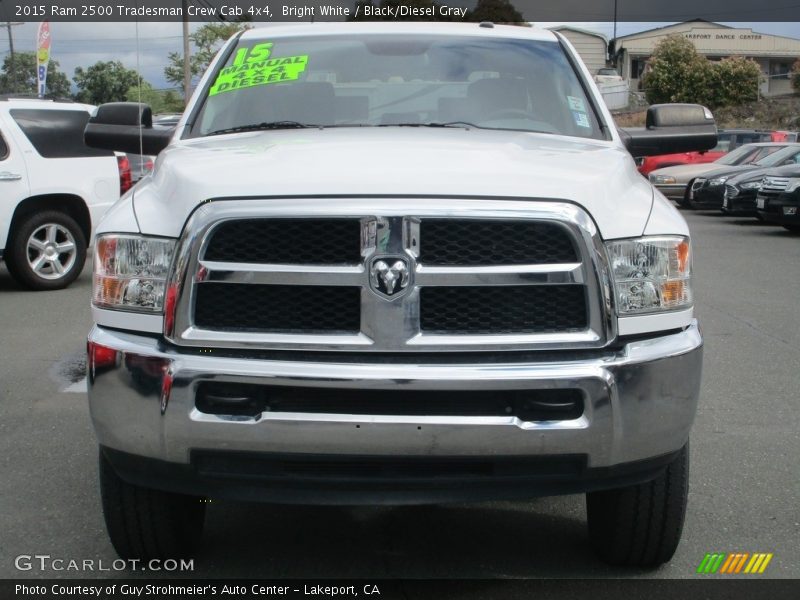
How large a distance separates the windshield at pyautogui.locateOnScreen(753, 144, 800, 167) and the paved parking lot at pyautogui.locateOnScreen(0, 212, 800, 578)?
48.7ft

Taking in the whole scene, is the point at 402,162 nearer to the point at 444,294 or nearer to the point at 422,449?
the point at 444,294

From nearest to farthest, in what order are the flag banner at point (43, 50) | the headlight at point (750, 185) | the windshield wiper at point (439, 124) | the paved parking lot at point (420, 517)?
the paved parking lot at point (420, 517) < the windshield wiper at point (439, 124) < the headlight at point (750, 185) < the flag banner at point (43, 50)

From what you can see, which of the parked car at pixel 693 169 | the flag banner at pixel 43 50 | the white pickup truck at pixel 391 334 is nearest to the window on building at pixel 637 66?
the flag banner at pixel 43 50

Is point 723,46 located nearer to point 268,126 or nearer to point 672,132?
point 672,132

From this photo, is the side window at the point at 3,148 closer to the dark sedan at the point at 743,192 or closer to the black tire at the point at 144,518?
the black tire at the point at 144,518

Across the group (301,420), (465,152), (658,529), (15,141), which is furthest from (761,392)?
(15,141)

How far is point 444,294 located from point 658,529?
3.69 feet

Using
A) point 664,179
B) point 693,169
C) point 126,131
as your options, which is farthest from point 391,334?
point 693,169

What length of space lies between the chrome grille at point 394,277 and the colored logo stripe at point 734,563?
1157 millimetres

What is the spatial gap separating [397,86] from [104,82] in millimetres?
41429

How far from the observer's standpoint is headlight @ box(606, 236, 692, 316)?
3186 mm

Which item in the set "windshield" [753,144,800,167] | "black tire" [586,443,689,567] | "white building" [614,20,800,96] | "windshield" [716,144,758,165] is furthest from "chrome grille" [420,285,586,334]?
"white building" [614,20,800,96]

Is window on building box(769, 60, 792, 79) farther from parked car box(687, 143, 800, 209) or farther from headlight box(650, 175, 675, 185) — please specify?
parked car box(687, 143, 800, 209)

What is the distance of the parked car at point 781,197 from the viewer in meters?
17.1
